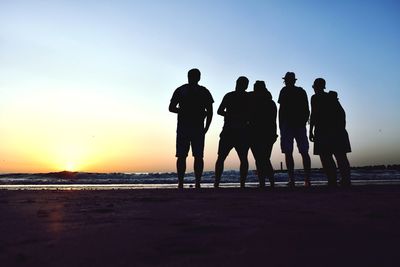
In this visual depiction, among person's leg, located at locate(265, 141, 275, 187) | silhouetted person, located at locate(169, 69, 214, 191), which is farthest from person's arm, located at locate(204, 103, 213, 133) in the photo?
person's leg, located at locate(265, 141, 275, 187)

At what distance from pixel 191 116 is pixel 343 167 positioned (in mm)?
3188

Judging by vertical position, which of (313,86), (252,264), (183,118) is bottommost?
(252,264)

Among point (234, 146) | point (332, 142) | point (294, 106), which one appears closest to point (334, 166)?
point (332, 142)

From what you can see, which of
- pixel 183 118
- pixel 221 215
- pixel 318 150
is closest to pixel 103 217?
pixel 221 215

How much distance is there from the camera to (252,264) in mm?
1516

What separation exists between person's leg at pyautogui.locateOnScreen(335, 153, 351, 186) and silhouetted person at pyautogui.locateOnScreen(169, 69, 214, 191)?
9.05 ft

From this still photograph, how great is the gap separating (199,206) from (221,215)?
2.15ft

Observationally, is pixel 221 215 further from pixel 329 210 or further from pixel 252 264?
pixel 252 264

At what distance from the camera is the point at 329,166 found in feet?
28.0

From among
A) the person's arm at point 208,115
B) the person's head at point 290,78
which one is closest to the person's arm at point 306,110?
the person's head at point 290,78

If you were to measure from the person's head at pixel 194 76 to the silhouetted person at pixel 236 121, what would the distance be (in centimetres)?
62

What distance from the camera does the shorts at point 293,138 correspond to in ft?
26.8

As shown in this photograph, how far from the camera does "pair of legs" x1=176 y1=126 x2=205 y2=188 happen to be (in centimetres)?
785

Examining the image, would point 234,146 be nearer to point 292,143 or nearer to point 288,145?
point 288,145
